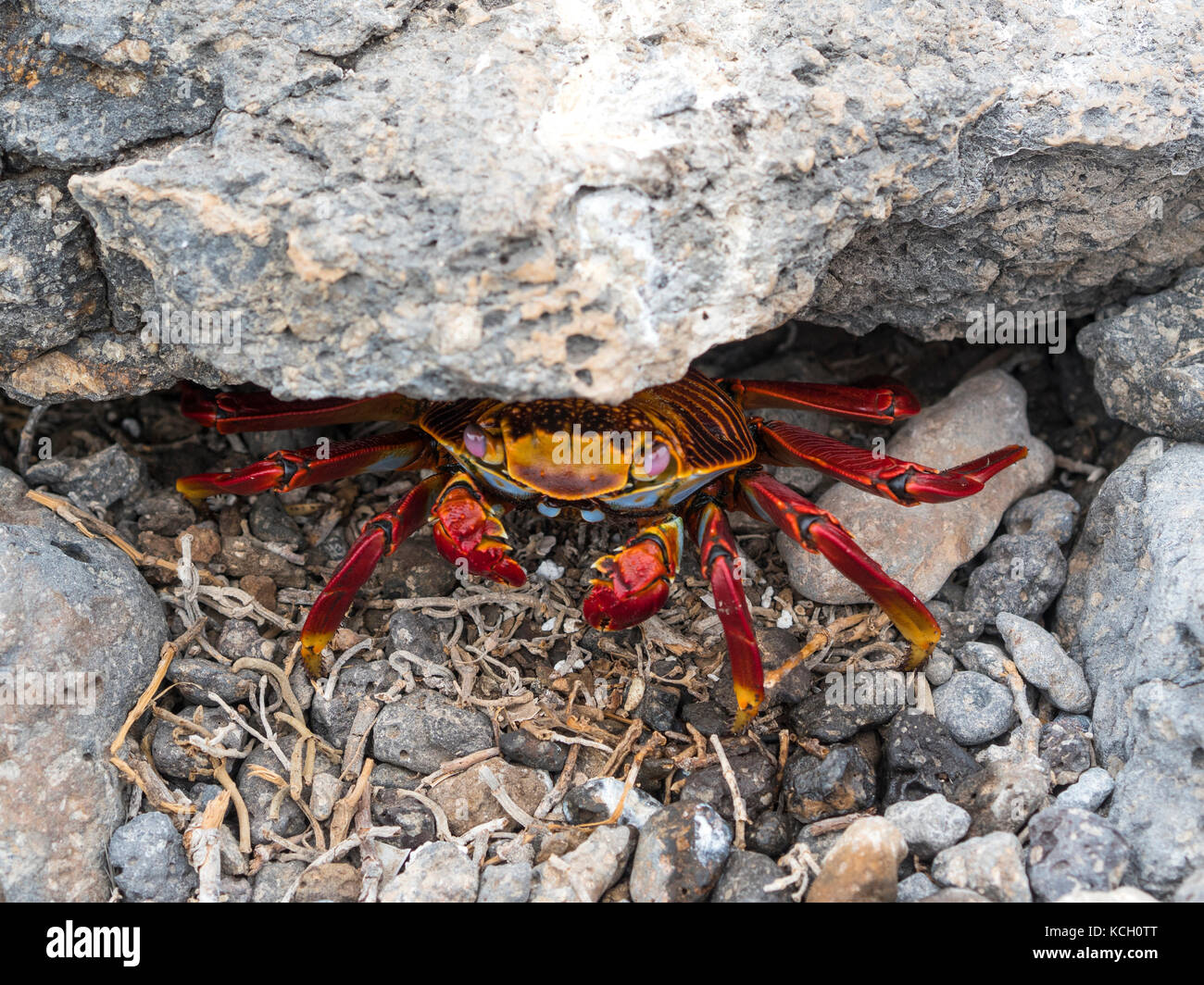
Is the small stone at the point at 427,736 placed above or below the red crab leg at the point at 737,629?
below

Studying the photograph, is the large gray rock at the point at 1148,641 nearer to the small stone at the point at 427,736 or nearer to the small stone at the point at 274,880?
the small stone at the point at 427,736

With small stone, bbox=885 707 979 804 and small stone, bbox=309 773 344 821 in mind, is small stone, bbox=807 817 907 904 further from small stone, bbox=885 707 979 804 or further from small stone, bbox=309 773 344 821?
small stone, bbox=309 773 344 821

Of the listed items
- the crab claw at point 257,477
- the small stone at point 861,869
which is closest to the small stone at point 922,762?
the small stone at point 861,869

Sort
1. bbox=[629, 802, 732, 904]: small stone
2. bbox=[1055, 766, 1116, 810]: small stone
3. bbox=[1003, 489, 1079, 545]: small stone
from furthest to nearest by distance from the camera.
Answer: bbox=[1003, 489, 1079, 545]: small stone → bbox=[1055, 766, 1116, 810]: small stone → bbox=[629, 802, 732, 904]: small stone

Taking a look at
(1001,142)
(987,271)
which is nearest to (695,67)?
(1001,142)

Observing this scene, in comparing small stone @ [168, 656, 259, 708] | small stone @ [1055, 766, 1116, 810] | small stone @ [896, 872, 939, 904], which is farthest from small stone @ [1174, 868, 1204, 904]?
small stone @ [168, 656, 259, 708]

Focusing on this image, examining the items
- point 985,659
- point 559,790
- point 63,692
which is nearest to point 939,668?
point 985,659
